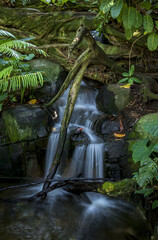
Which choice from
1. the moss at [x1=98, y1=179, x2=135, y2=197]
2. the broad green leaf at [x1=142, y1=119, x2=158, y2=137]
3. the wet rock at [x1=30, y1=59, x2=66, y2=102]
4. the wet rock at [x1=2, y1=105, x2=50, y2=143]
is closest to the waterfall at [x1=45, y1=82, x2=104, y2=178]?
the wet rock at [x1=2, y1=105, x2=50, y2=143]

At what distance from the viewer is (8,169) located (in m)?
4.27

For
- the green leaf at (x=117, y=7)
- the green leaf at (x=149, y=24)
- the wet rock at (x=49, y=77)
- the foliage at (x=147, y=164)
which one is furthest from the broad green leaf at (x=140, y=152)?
the wet rock at (x=49, y=77)

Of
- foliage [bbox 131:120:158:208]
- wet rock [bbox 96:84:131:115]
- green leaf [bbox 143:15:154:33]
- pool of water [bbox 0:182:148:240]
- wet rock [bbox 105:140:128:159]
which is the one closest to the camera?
green leaf [bbox 143:15:154:33]

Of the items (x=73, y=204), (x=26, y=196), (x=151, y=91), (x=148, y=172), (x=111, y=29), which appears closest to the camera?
(x=148, y=172)

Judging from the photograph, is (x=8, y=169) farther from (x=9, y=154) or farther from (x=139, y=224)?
(x=139, y=224)

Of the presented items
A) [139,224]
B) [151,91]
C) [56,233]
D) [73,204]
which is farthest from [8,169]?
[151,91]

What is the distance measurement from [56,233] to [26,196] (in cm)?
108

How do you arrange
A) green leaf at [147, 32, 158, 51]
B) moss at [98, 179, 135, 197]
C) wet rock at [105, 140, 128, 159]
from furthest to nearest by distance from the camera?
wet rock at [105, 140, 128, 159] → moss at [98, 179, 135, 197] → green leaf at [147, 32, 158, 51]

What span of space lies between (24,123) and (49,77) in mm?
1861

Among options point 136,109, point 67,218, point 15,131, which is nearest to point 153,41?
point 67,218

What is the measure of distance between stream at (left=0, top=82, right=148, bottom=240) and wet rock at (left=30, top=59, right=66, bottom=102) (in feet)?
4.43

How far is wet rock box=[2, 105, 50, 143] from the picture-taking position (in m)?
4.19

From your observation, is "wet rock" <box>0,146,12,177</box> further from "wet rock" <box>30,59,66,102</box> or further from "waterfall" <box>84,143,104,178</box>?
"wet rock" <box>30,59,66,102</box>

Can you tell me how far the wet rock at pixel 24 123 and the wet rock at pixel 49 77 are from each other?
1.02 metres
